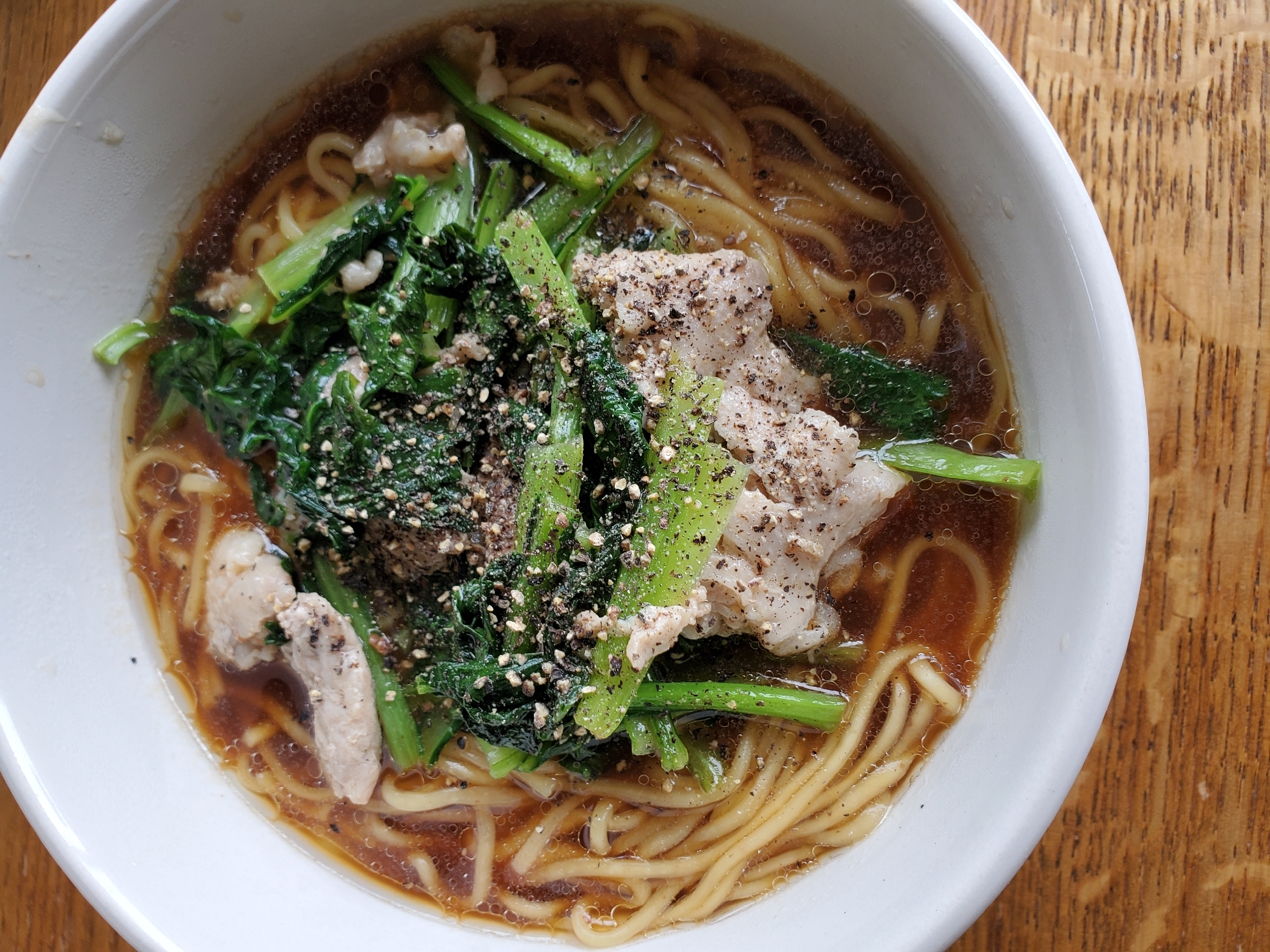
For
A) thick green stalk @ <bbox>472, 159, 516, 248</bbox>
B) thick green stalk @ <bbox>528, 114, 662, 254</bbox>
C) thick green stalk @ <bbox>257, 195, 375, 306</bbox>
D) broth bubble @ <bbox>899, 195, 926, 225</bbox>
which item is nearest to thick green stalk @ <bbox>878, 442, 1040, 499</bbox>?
broth bubble @ <bbox>899, 195, 926, 225</bbox>

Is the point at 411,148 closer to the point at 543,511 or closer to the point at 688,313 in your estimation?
the point at 688,313

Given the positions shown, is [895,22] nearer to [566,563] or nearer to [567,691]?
[566,563]

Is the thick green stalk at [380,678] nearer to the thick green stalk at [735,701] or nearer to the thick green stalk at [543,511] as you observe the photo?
the thick green stalk at [543,511]

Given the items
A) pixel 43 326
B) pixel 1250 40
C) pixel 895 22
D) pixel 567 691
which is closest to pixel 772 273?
pixel 895 22

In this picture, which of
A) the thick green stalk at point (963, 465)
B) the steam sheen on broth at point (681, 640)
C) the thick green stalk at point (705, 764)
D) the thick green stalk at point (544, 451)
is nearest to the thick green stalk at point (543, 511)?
the thick green stalk at point (544, 451)

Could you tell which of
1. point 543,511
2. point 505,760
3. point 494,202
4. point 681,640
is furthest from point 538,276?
point 505,760

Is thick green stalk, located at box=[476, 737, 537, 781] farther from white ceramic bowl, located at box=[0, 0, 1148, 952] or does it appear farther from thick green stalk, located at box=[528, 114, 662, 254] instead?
thick green stalk, located at box=[528, 114, 662, 254]
